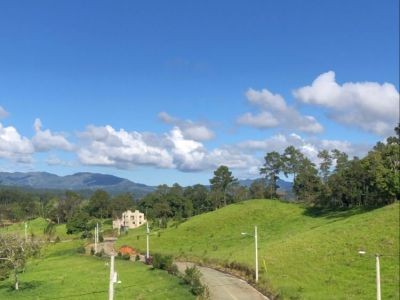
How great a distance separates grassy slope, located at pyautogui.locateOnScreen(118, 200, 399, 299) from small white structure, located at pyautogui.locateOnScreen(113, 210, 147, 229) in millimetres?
51284


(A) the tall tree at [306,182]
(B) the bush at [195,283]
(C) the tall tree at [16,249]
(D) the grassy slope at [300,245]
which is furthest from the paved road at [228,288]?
(A) the tall tree at [306,182]

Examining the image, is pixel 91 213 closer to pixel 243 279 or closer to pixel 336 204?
pixel 336 204

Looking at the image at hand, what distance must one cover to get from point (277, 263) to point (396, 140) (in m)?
57.6

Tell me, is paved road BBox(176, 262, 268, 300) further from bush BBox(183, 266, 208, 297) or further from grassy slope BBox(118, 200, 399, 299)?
grassy slope BBox(118, 200, 399, 299)

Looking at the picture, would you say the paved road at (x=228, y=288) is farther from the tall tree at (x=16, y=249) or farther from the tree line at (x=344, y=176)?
the tree line at (x=344, y=176)

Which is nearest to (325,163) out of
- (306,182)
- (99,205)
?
(306,182)

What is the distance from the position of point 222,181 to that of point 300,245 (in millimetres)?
94683

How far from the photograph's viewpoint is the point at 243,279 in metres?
63.0

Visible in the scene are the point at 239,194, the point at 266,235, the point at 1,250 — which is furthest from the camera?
Result: the point at 239,194

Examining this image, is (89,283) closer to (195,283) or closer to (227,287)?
(195,283)

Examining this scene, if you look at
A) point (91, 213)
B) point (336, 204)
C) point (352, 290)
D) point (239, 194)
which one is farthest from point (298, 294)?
point (91, 213)

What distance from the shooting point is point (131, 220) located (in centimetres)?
17812

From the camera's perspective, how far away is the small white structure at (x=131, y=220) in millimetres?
174137

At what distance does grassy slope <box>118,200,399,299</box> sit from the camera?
183 feet
